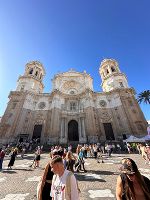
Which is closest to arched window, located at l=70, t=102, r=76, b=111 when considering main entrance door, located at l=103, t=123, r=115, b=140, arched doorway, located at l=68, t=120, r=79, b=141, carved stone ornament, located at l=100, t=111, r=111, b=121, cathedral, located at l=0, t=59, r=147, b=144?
cathedral, located at l=0, t=59, r=147, b=144

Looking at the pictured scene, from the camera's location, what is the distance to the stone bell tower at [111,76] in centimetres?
3742

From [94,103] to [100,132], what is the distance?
8.13 metres

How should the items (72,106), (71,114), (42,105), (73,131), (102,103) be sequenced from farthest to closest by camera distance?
1. (72,106)
2. (102,103)
3. (42,105)
4. (71,114)
5. (73,131)

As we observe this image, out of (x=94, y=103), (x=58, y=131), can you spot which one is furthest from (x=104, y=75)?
(x=58, y=131)

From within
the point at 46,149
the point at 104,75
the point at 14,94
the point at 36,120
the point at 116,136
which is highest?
the point at 104,75

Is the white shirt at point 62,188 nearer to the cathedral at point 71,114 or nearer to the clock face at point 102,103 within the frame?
the cathedral at point 71,114

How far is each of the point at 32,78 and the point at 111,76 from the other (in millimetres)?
23825

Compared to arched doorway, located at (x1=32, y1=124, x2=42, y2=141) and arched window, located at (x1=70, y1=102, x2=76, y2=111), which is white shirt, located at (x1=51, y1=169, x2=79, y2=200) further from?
arched window, located at (x1=70, y1=102, x2=76, y2=111)

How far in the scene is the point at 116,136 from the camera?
93.6 ft

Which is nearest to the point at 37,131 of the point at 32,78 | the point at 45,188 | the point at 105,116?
the point at 32,78

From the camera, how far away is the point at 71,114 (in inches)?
1291

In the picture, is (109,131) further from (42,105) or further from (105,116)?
(42,105)

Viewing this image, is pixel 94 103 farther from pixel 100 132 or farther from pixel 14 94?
pixel 14 94

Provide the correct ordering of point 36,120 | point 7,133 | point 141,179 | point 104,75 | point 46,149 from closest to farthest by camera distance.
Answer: point 141,179 → point 46,149 → point 7,133 → point 36,120 → point 104,75
